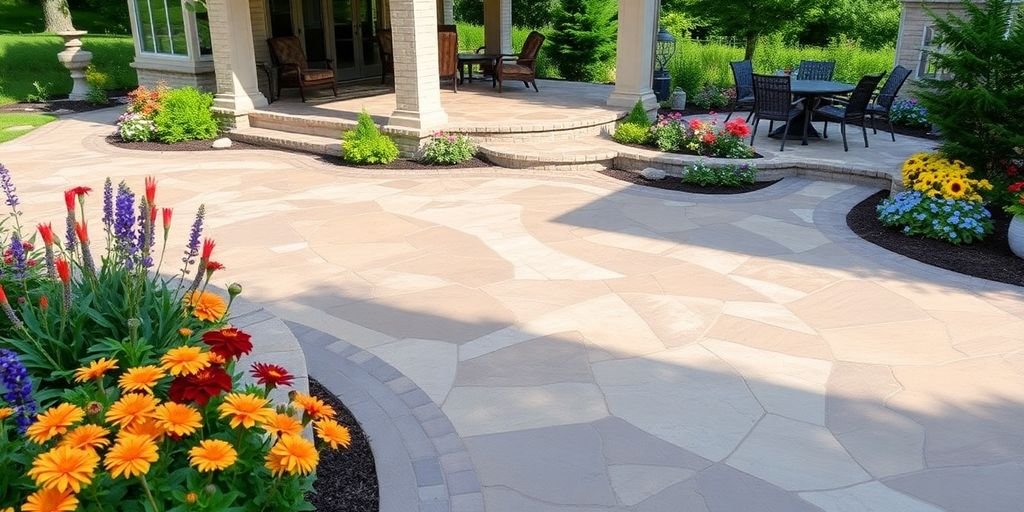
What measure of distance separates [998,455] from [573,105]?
8.80m

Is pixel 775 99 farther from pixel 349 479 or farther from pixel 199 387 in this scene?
pixel 199 387

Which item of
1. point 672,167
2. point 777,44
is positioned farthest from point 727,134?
point 777,44

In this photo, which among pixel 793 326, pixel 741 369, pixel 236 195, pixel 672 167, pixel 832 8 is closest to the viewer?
pixel 741 369

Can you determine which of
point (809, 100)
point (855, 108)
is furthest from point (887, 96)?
point (809, 100)

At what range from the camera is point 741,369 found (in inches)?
166

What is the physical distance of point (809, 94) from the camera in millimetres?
9250

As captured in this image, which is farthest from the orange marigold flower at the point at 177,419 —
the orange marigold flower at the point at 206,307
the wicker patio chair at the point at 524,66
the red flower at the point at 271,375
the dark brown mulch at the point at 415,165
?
the wicker patio chair at the point at 524,66

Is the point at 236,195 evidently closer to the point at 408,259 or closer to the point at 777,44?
the point at 408,259

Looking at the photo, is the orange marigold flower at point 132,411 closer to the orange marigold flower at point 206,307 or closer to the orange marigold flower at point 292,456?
A: the orange marigold flower at point 292,456

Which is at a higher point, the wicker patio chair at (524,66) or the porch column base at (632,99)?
the wicker patio chair at (524,66)

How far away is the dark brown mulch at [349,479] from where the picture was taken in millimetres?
2969

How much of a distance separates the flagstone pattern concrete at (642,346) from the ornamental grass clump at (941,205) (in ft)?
1.54

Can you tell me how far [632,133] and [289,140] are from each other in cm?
472

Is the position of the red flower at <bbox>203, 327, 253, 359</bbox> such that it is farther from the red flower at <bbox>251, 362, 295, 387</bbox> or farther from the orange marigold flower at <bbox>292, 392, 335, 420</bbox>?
the orange marigold flower at <bbox>292, 392, 335, 420</bbox>
